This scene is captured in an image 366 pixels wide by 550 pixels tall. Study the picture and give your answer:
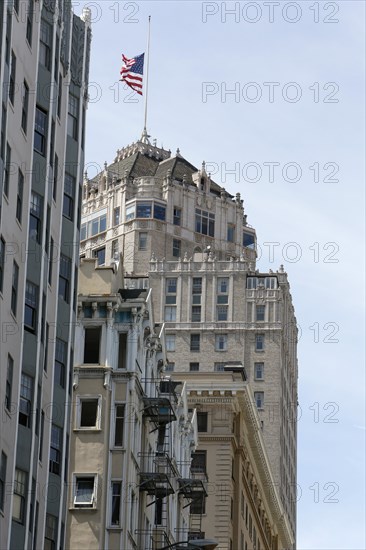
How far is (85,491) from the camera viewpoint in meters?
64.6

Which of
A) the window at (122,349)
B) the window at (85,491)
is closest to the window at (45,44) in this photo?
the window at (122,349)

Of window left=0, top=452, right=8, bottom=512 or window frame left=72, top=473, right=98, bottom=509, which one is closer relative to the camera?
window left=0, top=452, right=8, bottom=512

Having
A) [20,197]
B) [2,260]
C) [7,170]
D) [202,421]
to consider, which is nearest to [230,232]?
[202,421]

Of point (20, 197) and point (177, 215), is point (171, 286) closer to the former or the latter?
point (177, 215)

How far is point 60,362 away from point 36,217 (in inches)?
230

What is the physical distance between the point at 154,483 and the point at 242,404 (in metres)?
32.0

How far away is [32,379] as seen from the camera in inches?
2050

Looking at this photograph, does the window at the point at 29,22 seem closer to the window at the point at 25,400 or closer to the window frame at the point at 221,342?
the window at the point at 25,400

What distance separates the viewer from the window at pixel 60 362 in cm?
5641

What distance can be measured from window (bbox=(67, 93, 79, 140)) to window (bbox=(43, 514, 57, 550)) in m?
14.7

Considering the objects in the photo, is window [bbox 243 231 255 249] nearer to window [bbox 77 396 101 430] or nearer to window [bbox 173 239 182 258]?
window [bbox 173 239 182 258]

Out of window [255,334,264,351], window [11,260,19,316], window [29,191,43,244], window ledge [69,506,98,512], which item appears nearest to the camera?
window [11,260,19,316]

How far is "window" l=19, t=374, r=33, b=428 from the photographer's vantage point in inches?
2008

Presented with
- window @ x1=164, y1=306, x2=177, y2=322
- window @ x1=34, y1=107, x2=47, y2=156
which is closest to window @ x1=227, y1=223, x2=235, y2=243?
window @ x1=164, y1=306, x2=177, y2=322
